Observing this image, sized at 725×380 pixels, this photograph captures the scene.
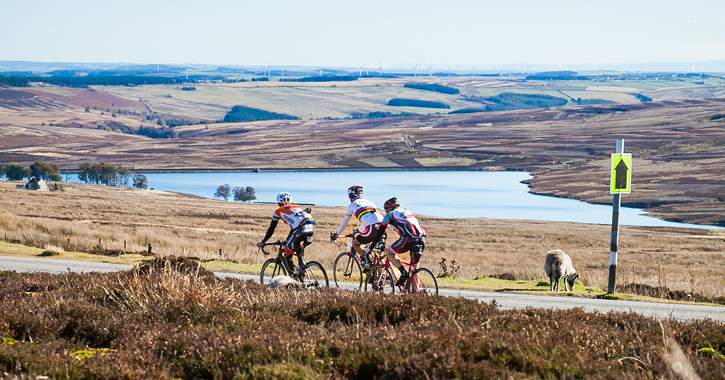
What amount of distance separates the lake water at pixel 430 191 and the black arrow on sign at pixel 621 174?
238 ft

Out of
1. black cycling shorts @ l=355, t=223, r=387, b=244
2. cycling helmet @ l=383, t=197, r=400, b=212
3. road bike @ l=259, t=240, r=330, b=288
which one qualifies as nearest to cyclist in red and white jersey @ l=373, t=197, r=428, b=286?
cycling helmet @ l=383, t=197, r=400, b=212

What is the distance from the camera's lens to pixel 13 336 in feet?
24.2

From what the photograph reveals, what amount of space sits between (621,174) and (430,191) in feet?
346

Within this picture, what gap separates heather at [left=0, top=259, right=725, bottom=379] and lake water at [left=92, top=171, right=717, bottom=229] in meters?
79.8

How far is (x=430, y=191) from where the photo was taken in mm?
120625

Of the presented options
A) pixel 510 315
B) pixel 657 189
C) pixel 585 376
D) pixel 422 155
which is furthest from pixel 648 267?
pixel 422 155

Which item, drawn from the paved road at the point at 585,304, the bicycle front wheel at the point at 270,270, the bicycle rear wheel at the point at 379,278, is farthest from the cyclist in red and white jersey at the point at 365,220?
the paved road at the point at 585,304

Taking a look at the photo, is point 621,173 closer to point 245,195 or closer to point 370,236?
point 370,236

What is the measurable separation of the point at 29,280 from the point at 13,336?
3.73 m

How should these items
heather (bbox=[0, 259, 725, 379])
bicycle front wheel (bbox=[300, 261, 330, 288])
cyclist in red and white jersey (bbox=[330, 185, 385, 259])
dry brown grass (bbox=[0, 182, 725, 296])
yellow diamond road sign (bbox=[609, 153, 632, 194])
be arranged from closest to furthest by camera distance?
heather (bbox=[0, 259, 725, 379])
cyclist in red and white jersey (bbox=[330, 185, 385, 259])
bicycle front wheel (bbox=[300, 261, 330, 288])
yellow diamond road sign (bbox=[609, 153, 632, 194])
dry brown grass (bbox=[0, 182, 725, 296])

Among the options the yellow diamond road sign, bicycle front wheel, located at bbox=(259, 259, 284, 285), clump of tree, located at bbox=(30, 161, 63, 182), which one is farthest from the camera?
clump of tree, located at bbox=(30, 161, 63, 182)

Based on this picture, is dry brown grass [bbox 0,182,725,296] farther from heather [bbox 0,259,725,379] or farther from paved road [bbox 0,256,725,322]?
heather [bbox 0,259,725,379]

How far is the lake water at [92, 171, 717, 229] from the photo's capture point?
9388 centimetres

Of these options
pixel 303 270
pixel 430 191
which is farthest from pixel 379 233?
pixel 430 191
